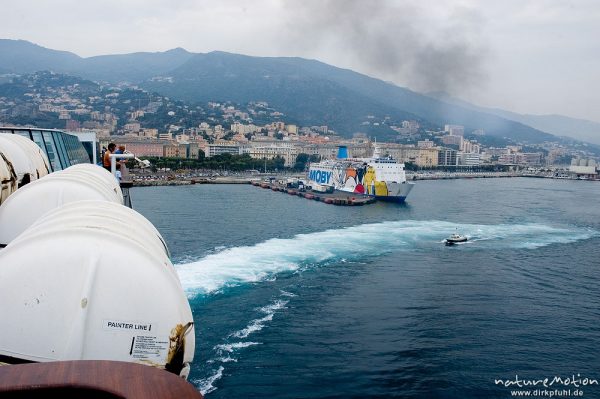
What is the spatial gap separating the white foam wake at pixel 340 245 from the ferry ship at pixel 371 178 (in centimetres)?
1249

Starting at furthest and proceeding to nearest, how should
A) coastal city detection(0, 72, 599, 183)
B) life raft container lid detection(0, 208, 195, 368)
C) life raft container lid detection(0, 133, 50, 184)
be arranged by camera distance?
coastal city detection(0, 72, 599, 183), life raft container lid detection(0, 133, 50, 184), life raft container lid detection(0, 208, 195, 368)

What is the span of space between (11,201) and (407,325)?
27.5 feet

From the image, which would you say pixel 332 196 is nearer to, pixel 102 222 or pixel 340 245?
pixel 340 245

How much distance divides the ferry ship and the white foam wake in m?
12.5

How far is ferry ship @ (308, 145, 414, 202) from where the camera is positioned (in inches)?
1524

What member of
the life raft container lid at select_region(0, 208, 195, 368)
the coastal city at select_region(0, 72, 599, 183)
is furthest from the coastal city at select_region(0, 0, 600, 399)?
the coastal city at select_region(0, 72, 599, 183)

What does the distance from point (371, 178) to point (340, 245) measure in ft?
71.3

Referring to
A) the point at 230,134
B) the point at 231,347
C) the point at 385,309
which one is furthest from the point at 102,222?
the point at 230,134

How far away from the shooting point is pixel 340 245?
1906cm

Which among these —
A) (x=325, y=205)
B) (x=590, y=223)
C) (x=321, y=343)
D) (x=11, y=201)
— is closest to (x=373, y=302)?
(x=321, y=343)

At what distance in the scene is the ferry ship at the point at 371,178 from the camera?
38719 millimetres

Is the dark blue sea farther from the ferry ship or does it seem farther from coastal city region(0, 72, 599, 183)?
coastal city region(0, 72, 599, 183)

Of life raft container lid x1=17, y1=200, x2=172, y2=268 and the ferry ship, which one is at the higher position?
life raft container lid x1=17, y1=200, x2=172, y2=268

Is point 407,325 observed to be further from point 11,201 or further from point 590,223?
point 590,223
